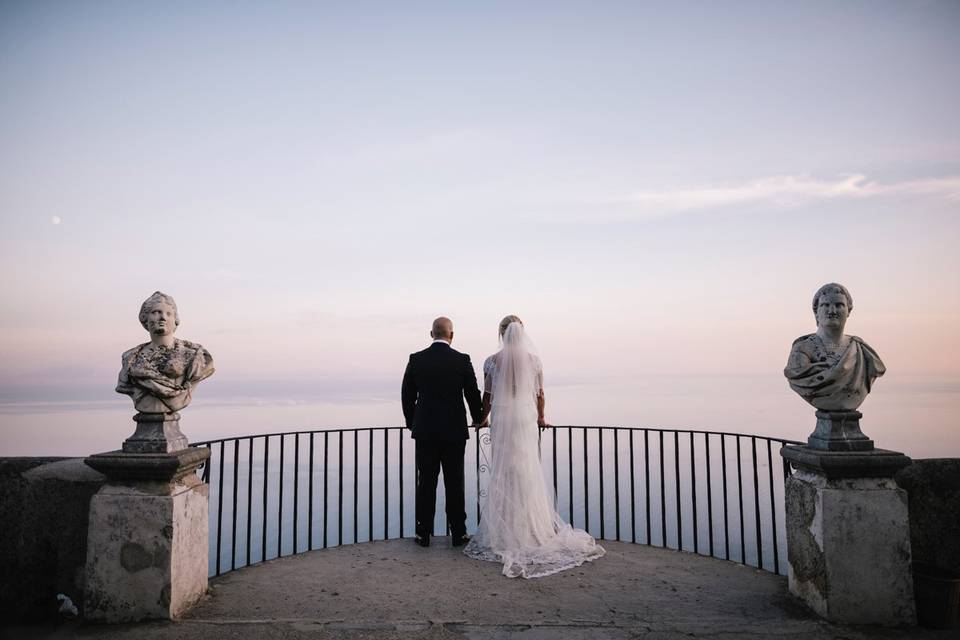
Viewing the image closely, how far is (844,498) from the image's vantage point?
4.63 meters

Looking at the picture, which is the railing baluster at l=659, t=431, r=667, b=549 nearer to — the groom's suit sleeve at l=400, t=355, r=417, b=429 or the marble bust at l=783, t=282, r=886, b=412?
the marble bust at l=783, t=282, r=886, b=412

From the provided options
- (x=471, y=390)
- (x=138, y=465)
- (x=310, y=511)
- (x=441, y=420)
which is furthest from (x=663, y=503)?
(x=138, y=465)

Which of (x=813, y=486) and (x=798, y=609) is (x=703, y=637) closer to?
(x=798, y=609)

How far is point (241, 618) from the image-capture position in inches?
185

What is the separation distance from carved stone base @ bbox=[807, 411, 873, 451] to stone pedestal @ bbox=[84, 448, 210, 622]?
5052 mm

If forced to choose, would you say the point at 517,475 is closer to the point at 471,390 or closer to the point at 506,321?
the point at 471,390

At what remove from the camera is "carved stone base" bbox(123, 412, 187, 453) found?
479cm

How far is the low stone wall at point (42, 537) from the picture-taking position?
494 centimetres

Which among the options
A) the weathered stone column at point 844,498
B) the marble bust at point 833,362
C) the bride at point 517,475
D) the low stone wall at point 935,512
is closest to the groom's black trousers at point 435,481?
the bride at point 517,475

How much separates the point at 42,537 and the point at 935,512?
742 cm

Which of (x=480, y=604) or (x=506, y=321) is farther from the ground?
(x=506, y=321)

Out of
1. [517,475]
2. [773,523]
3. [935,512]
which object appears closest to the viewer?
[935,512]

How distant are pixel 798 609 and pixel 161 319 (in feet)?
18.4

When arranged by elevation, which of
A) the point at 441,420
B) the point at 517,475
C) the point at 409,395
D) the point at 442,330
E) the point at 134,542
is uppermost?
the point at 442,330
